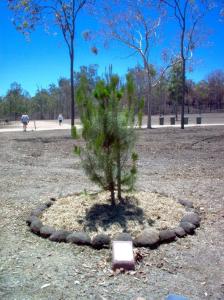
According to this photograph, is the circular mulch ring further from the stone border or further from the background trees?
the background trees

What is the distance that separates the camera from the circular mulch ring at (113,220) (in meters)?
4.52

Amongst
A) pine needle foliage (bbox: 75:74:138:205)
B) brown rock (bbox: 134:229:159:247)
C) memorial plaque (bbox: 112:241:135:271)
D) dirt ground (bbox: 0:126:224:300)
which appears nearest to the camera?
dirt ground (bbox: 0:126:224:300)

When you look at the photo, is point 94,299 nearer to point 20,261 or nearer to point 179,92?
point 20,261

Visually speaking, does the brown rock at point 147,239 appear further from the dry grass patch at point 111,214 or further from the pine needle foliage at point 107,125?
the pine needle foliage at point 107,125

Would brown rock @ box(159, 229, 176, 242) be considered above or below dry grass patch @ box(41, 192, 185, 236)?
below

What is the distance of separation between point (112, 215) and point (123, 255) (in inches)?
48.6

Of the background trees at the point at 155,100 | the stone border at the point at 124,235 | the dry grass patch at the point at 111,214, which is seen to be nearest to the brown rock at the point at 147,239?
the stone border at the point at 124,235

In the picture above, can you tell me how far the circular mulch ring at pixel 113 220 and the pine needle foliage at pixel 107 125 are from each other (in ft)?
1.51

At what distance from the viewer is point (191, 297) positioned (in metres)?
3.35

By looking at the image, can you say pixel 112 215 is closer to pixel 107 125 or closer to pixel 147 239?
pixel 147 239

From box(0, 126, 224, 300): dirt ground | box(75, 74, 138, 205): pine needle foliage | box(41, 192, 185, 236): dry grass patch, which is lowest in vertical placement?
box(0, 126, 224, 300): dirt ground

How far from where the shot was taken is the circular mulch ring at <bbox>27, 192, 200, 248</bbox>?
4.52 m

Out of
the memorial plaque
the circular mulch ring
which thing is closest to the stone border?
the circular mulch ring

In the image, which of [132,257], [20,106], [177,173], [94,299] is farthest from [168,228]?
[20,106]
